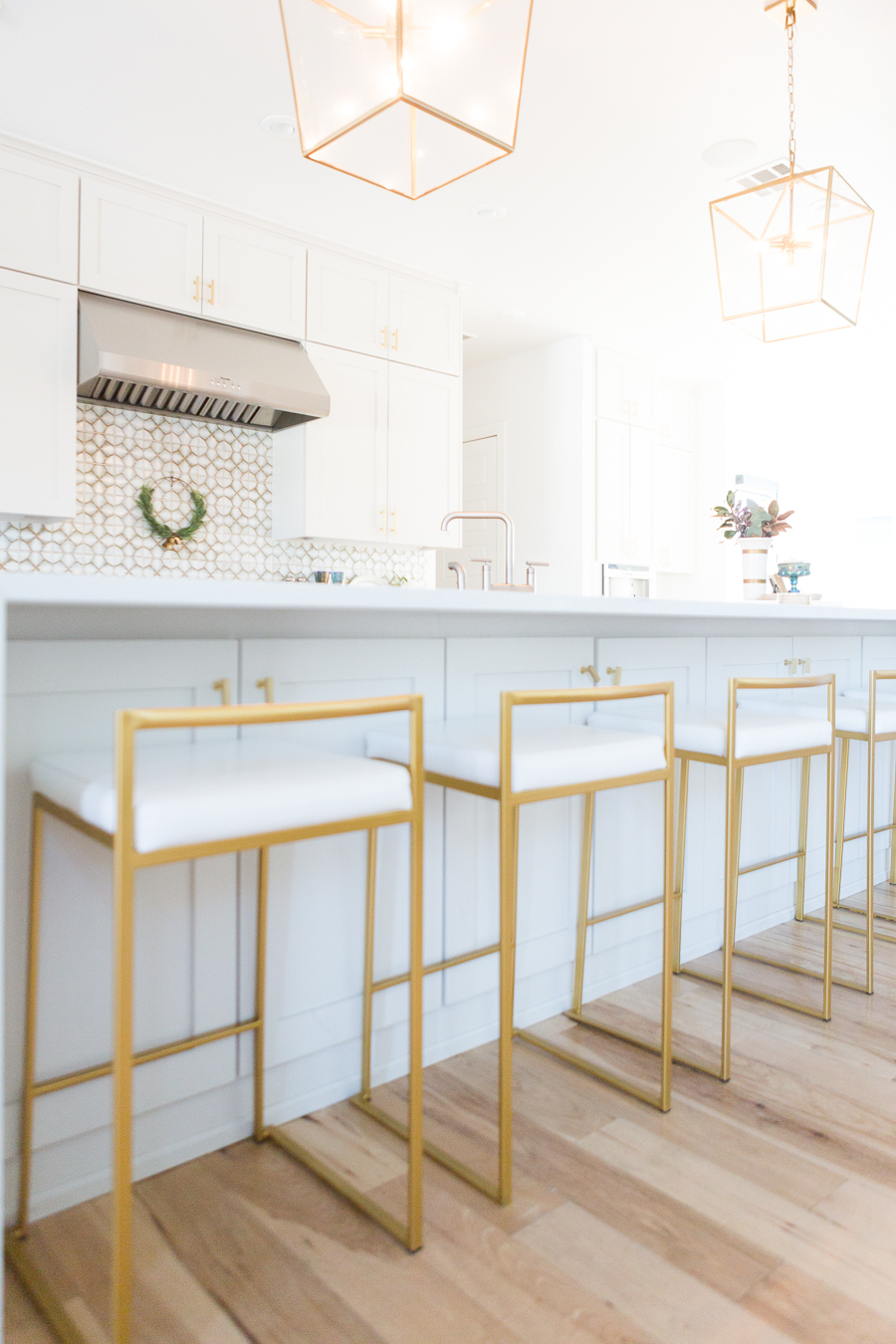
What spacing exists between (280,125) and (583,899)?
2938mm

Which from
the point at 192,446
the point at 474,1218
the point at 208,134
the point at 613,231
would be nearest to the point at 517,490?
the point at 613,231

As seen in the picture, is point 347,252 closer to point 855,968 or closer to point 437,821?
point 437,821

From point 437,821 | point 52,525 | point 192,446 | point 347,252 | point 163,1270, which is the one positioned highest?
point 347,252

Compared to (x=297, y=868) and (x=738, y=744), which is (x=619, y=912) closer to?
(x=738, y=744)

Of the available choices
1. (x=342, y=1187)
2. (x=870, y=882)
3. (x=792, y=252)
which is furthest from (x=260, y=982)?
(x=792, y=252)

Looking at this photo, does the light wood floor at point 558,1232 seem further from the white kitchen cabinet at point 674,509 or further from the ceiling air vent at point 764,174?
the white kitchen cabinet at point 674,509

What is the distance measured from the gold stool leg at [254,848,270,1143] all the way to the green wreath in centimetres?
261

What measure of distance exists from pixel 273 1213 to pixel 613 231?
4151mm

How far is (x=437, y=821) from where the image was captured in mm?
1827

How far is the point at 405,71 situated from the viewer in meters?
1.70

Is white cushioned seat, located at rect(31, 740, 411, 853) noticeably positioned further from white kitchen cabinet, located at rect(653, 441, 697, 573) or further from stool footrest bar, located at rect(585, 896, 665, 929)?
white kitchen cabinet, located at rect(653, 441, 697, 573)

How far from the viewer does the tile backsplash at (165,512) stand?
3.62 meters

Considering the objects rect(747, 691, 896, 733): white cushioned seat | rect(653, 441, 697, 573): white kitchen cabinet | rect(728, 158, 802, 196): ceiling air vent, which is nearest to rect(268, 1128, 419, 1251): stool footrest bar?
rect(747, 691, 896, 733): white cushioned seat

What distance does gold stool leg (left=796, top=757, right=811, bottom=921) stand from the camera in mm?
2574
